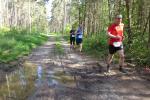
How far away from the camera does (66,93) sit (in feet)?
27.5

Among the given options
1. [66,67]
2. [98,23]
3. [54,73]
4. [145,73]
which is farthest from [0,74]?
[98,23]

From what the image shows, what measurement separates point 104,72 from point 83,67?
167cm

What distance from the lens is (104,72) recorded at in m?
11.8

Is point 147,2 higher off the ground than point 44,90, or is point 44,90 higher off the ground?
point 147,2

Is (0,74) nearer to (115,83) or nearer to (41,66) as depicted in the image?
(41,66)

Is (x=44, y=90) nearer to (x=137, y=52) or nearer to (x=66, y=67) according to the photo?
(x=66, y=67)

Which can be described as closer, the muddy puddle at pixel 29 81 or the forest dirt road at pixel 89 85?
the forest dirt road at pixel 89 85

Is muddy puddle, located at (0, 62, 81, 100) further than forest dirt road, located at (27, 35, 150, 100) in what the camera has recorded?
Yes

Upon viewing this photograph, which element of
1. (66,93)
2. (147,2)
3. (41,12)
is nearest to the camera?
(66,93)

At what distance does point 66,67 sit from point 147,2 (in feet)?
23.8

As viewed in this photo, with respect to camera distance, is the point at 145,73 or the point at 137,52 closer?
the point at 145,73

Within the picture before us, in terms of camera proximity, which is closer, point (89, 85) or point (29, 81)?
point (89, 85)

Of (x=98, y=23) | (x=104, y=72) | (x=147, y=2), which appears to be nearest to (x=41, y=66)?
(x=104, y=72)

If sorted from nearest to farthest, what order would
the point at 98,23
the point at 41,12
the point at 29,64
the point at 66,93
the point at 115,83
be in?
the point at 66,93 < the point at 115,83 < the point at 29,64 < the point at 98,23 < the point at 41,12
